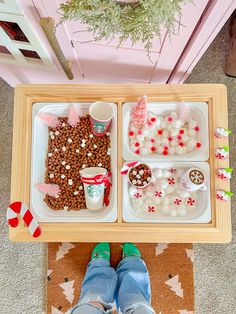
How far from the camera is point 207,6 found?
46.4 inches

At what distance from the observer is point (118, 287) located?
183 centimetres

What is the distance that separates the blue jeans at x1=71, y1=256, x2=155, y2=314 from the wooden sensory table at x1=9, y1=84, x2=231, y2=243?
1.03 ft

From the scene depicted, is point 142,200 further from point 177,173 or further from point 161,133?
point 161,133

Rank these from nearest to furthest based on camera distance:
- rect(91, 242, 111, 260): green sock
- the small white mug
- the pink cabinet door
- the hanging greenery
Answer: the hanging greenery < the pink cabinet door < the small white mug < rect(91, 242, 111, 260): green sock

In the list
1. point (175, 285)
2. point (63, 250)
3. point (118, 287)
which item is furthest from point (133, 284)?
point (63, 250)

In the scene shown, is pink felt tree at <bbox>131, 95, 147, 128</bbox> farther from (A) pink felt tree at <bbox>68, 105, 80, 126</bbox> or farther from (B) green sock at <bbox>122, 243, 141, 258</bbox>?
(B) green sock at <bbox>122, 243, 141, 258</bbox>

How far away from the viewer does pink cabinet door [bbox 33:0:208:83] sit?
1227 mm

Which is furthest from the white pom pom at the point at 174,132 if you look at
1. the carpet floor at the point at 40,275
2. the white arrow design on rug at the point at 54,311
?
the white arrow design on rug at the point at 54,311

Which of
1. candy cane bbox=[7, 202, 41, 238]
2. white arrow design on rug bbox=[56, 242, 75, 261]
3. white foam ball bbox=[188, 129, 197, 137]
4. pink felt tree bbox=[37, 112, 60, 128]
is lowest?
white arrow design on rug bbox=[56, 242, 75, 261]

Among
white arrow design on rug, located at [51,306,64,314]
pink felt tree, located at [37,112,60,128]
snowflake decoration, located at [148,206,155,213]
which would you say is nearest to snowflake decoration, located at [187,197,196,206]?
snowflake decoration, located at [148,206,155,213]

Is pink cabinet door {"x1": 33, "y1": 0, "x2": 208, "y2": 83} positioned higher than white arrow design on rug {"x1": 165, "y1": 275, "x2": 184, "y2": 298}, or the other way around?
pink cabinet door {"x1": 33, "y1": 0, "x2": 208, "y2": 83}

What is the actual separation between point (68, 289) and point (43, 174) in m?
0.76

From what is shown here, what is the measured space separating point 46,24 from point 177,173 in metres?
0.79

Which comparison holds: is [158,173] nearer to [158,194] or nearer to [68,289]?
[158,194]
